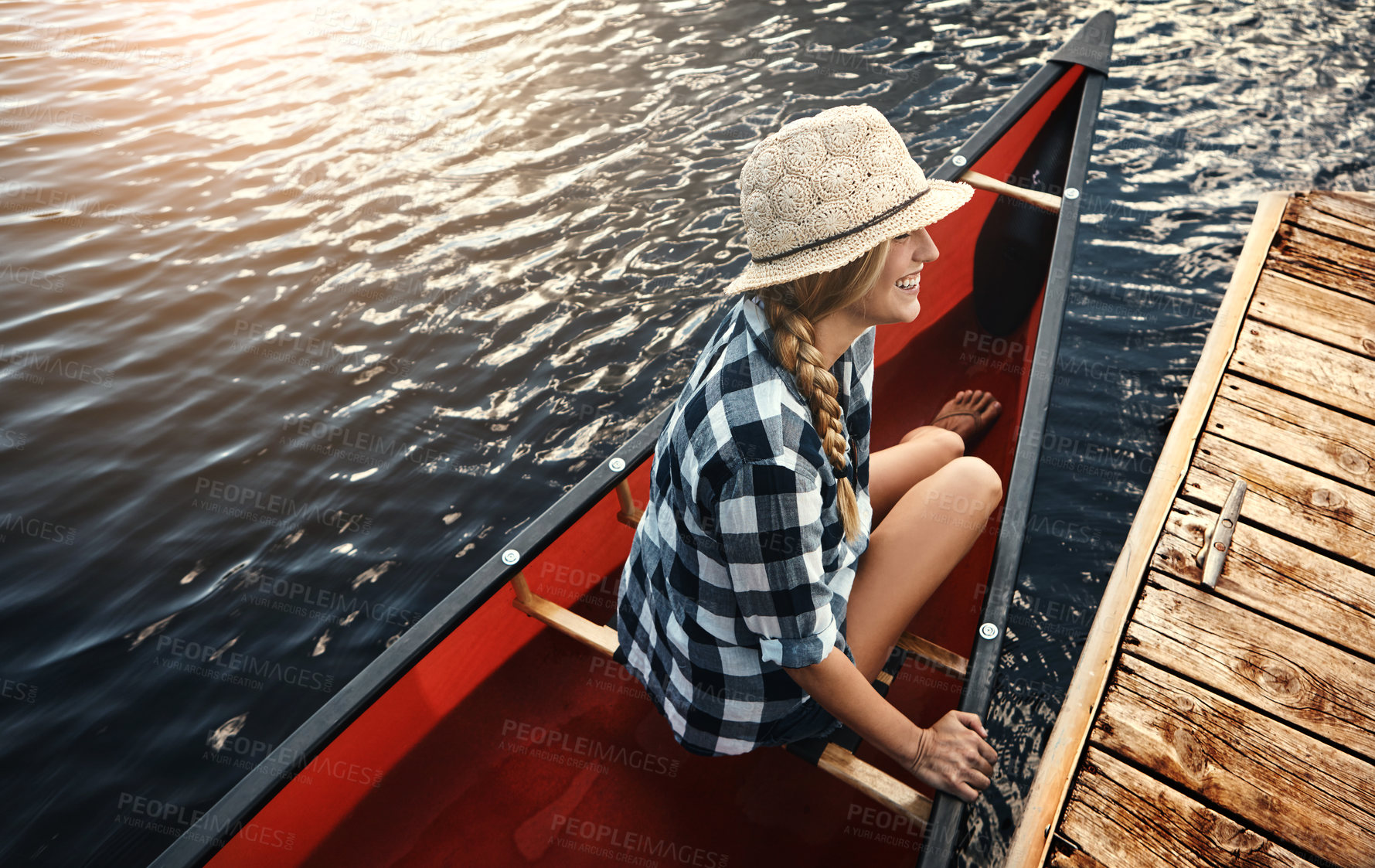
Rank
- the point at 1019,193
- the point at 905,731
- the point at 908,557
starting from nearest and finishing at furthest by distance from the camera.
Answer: the point at 905,731
the point at 908,557
the point at 1019,193

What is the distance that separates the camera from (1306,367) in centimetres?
313

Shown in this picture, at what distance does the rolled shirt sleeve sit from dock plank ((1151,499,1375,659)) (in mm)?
1676

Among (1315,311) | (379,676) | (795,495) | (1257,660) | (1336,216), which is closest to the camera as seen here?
(795,495)

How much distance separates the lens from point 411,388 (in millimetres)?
4340

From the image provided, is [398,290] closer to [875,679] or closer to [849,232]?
[875,679]

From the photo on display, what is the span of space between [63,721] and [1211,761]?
398 centimetres

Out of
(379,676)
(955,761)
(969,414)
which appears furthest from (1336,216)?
(379,676)

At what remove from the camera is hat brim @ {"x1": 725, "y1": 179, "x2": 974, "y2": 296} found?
4.74 feet

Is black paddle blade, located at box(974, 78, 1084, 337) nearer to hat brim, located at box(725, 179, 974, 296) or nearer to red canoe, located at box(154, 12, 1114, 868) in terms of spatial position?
red canoe, located at box(154, 12, 1114, 868)

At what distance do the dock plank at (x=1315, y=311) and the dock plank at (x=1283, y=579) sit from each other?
1148mm

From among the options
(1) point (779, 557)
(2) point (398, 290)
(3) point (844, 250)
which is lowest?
(2) point (398, 290)

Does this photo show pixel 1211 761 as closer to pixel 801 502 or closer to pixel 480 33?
pixel 801 502

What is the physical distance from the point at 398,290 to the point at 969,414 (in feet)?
11.6

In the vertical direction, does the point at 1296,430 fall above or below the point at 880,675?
below
